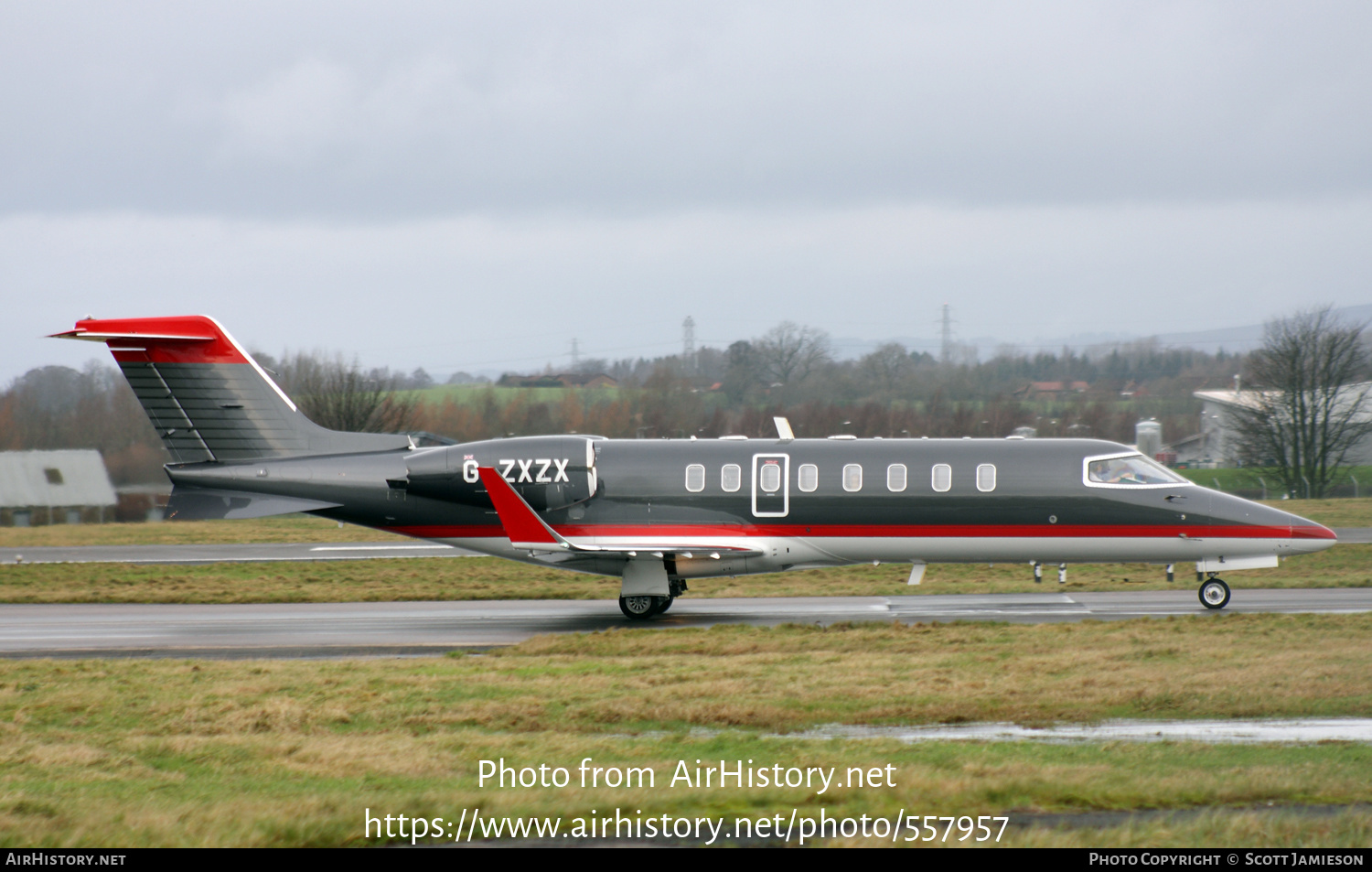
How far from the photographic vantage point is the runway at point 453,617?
59.3 ft

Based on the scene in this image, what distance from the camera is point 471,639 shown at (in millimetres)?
18109

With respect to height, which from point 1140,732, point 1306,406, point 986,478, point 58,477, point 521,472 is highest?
point 1306,406

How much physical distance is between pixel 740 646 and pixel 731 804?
329 inches

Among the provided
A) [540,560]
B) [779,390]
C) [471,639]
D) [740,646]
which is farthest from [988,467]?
[779,390]

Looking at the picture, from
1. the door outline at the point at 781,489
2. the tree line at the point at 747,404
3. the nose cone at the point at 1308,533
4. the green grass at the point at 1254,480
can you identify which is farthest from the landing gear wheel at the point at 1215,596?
the green grass at the point at 1254,480

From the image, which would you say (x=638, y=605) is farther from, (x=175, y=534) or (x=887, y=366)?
(x=887, y=366)

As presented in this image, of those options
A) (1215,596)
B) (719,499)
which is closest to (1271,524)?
(1215,596)

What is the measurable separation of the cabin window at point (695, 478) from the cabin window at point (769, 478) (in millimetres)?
994

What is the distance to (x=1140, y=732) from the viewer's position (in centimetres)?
1072

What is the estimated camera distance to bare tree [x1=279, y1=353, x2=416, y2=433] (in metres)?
51.0

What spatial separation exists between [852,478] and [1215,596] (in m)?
6.33

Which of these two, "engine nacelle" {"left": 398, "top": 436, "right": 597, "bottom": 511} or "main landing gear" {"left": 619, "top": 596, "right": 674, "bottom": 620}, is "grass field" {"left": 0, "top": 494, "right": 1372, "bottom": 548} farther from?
"main landing gear" {"left": 619, "top": 596, "right": 674, "bottom": 620}
